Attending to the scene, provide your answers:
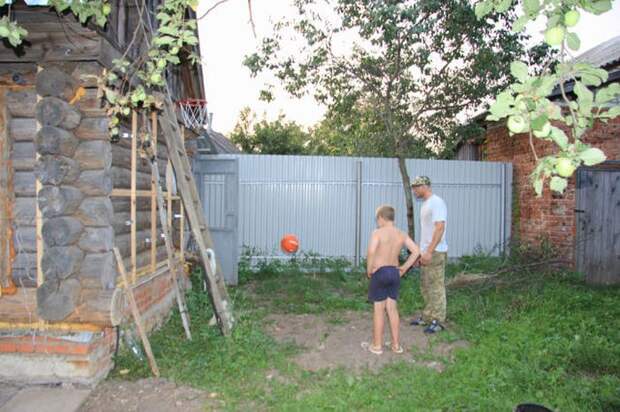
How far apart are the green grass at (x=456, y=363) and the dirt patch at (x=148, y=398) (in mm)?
152

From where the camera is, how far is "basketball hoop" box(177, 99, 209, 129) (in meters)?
7.62

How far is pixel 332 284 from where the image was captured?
9281 mm

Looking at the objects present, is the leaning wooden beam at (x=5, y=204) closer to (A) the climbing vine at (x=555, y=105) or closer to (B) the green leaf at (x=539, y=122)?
(A) the climbing vine at (x=555, y=105)

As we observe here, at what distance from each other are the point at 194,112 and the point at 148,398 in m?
5.03

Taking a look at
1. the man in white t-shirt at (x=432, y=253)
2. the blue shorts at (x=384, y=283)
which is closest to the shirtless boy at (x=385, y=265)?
the blue shorts at (x=384, y=283)

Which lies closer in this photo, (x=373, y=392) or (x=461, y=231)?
(x=373, y=392)

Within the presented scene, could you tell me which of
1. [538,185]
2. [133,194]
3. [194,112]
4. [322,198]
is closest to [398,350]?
[133,194]

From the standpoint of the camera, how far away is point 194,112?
8.16 m

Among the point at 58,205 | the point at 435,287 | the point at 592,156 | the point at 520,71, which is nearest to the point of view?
the point at 592,156

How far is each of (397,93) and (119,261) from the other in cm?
730

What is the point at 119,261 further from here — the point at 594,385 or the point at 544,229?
the point at 544,229

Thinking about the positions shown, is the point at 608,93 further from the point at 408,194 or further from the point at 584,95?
the point at 408,194

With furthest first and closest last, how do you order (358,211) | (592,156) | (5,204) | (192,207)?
(358,211)
(192,207)
(5,204)
(592,156)

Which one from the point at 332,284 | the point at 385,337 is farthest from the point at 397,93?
the point at 385,337
